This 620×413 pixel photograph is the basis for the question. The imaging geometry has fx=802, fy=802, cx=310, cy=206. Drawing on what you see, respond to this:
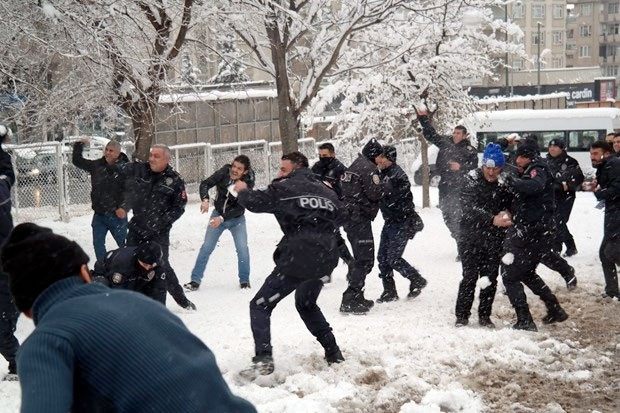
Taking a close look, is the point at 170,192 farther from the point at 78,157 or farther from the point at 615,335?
the point at 615,335

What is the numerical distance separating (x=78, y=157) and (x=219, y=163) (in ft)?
27.6

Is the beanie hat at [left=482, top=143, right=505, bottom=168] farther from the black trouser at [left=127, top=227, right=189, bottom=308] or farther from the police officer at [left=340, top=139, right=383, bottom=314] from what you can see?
the black trouser at [left=127, top=227, right=189, bottom=308]

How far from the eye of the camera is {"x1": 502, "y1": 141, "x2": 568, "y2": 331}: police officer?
8.20 meters

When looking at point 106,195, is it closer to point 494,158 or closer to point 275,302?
point 275,302

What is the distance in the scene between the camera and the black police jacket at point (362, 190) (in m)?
9.23

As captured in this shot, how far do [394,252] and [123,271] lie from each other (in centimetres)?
405

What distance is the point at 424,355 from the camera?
7246 mm

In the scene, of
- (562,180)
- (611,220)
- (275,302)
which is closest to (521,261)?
(611,220)

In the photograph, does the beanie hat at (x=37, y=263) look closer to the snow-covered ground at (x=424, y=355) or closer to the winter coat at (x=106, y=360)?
the winter coat at (x=106, y=360)

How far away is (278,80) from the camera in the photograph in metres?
13.7

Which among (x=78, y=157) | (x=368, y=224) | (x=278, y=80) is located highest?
(x=278, y=80)

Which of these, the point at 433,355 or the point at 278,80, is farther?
the point at 278,80

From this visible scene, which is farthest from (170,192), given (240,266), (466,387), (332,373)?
(466,387)

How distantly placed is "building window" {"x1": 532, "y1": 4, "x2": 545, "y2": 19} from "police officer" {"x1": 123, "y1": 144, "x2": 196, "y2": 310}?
83.8m
